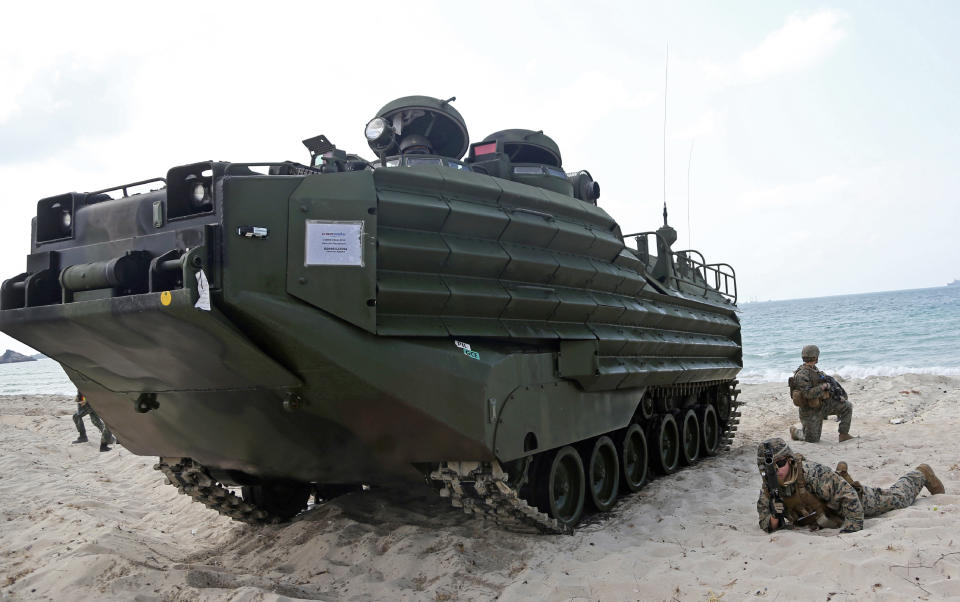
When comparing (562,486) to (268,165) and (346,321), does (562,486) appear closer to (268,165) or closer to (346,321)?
(346,321)

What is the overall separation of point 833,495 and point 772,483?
0.44 meters

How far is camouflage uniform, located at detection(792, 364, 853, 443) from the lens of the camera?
11.2 meters

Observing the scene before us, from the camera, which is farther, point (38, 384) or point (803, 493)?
point (38, 384)

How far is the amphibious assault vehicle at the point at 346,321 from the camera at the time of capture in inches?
187

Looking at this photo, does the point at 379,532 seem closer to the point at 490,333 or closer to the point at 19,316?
the point at 490,333

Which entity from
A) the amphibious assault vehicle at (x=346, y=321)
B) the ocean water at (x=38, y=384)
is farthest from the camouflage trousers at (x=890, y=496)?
the ocean water at (x=38, y=384)

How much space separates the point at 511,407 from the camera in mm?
5570

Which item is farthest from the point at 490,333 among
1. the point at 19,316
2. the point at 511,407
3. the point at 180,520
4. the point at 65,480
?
the point at 65,480

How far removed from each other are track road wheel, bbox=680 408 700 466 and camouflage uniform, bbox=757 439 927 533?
11.9 ft

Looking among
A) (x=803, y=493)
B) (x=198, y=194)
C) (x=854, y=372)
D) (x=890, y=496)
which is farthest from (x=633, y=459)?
(x=854, y=372)

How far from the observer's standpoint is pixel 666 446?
31.6ft

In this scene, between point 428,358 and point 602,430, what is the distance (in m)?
2.65

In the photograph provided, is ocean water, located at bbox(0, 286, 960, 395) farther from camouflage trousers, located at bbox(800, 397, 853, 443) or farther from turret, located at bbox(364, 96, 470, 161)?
turret, located at bbox(364, 96, 470, 161)

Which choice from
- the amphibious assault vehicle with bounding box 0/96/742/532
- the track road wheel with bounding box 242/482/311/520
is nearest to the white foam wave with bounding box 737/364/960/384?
the track road wheel with bounding box 242/482/311/520
